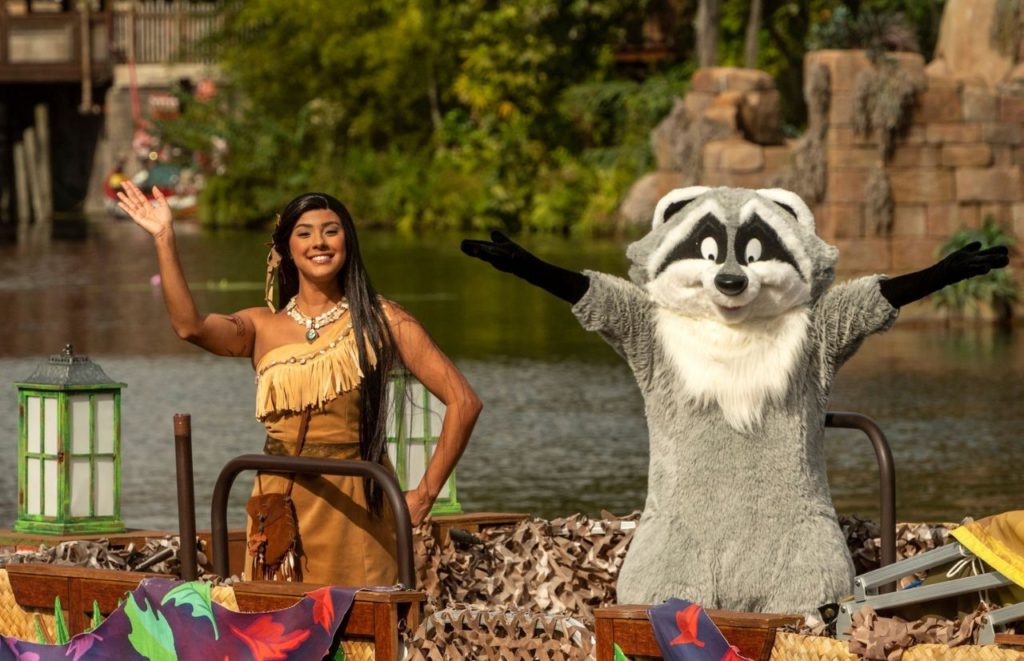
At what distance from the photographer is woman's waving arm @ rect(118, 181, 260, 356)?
5332 millimetres

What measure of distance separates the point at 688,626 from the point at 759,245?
3.87 feet

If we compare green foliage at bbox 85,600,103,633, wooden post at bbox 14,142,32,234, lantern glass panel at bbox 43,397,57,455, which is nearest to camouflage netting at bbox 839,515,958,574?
green foliage at bbox 85,600,103,633

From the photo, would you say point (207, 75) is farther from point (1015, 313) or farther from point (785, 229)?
point (785, 229)

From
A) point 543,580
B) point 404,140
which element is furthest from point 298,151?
point 543,580

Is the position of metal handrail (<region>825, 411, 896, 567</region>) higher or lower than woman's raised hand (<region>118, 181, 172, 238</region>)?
lower

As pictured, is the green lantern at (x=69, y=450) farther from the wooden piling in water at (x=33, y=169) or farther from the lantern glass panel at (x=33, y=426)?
the wooden piling in water at (x=33, y=169)

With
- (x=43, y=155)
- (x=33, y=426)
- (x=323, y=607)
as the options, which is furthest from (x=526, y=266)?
(x=43, y=155)

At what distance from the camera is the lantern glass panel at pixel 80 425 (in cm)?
771

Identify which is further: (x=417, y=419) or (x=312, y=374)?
(x=417, y=419)

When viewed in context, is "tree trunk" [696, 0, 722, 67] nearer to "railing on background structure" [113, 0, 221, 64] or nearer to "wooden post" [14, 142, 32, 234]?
"railing on background structure" [113, 0, 221, 64]

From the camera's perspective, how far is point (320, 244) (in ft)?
18.0

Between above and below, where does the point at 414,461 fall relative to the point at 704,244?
below

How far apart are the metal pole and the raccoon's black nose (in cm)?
123

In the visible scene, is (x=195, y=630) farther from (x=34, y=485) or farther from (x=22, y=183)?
(x=22, y=183)
